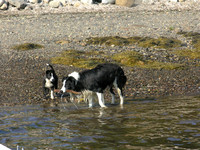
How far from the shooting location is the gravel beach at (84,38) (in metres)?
15.8

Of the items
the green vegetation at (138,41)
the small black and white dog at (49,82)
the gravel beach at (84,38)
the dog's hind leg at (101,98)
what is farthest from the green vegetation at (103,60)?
the dog's hind leg at (101,98)

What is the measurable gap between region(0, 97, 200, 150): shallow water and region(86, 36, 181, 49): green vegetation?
8595 mm

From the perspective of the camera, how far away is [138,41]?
23.2m

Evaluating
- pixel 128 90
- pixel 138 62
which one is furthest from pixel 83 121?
pixel 138 62

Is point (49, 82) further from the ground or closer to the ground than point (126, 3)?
closer to the ground

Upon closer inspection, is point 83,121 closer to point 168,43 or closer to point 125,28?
point 168,43

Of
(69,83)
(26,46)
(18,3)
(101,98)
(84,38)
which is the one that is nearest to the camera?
(69,83)

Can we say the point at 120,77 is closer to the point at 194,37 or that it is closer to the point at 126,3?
the point at 194,37

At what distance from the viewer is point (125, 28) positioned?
87.7ft

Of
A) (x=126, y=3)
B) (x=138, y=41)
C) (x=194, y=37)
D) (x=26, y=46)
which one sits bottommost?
(x=26, y=46)

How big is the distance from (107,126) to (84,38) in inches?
548

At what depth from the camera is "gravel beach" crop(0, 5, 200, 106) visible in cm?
1582

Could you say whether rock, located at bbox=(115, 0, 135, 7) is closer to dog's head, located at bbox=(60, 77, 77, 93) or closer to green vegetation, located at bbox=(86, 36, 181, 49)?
green vegetation, located at bbox=(86, 36, 181, 49)

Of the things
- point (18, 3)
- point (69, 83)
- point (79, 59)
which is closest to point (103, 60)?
point (79, 59)
